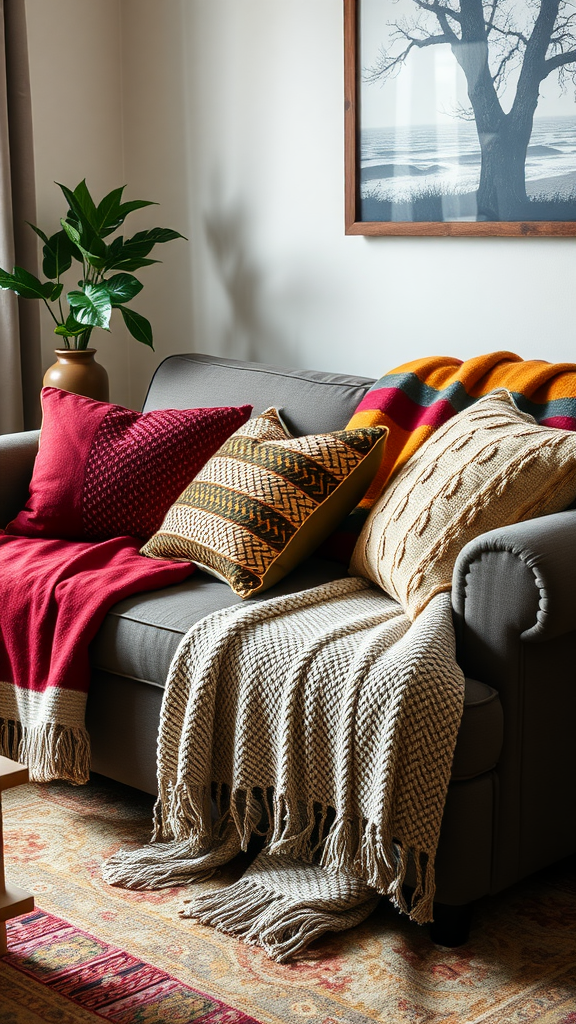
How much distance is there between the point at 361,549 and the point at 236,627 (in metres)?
0.39

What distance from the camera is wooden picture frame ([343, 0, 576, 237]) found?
104 inches

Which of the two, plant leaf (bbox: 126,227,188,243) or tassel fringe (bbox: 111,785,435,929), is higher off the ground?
plant leaf (bbox: 126,227,188,243)

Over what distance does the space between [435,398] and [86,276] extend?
131cm

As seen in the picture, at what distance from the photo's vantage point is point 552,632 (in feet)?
5.69

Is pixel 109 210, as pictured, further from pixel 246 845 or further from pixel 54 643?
pixel 246 845

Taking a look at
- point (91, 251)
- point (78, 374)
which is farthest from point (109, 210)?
point (78, 374)

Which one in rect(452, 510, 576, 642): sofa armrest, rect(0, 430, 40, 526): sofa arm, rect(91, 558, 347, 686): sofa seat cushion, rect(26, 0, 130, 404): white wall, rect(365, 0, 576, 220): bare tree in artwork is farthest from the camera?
rect(26, 0, 130, 404): white wall

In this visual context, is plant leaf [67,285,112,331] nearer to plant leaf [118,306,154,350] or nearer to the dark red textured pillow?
plant leaf [118,306,154,350]

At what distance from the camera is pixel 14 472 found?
2777 millimetres

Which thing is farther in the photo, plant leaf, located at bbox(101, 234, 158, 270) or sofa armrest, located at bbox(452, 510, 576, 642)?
plant leaf, located at bbox(101, 234, 158, 270)

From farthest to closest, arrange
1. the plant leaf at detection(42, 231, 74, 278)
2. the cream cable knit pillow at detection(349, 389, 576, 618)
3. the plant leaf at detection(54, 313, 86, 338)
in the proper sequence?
the plant leaf at detection(42, 231, 74, 278) < the plant leaf at detection(54, 313, 86, 338) < the cream cable knit pillow at detection(349, 389, 576, 618)

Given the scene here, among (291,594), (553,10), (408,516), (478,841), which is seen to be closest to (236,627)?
(291,594)

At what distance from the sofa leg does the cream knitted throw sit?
5 cm

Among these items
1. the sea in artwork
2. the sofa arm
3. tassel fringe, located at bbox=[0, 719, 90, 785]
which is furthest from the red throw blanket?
the sea in artwork
